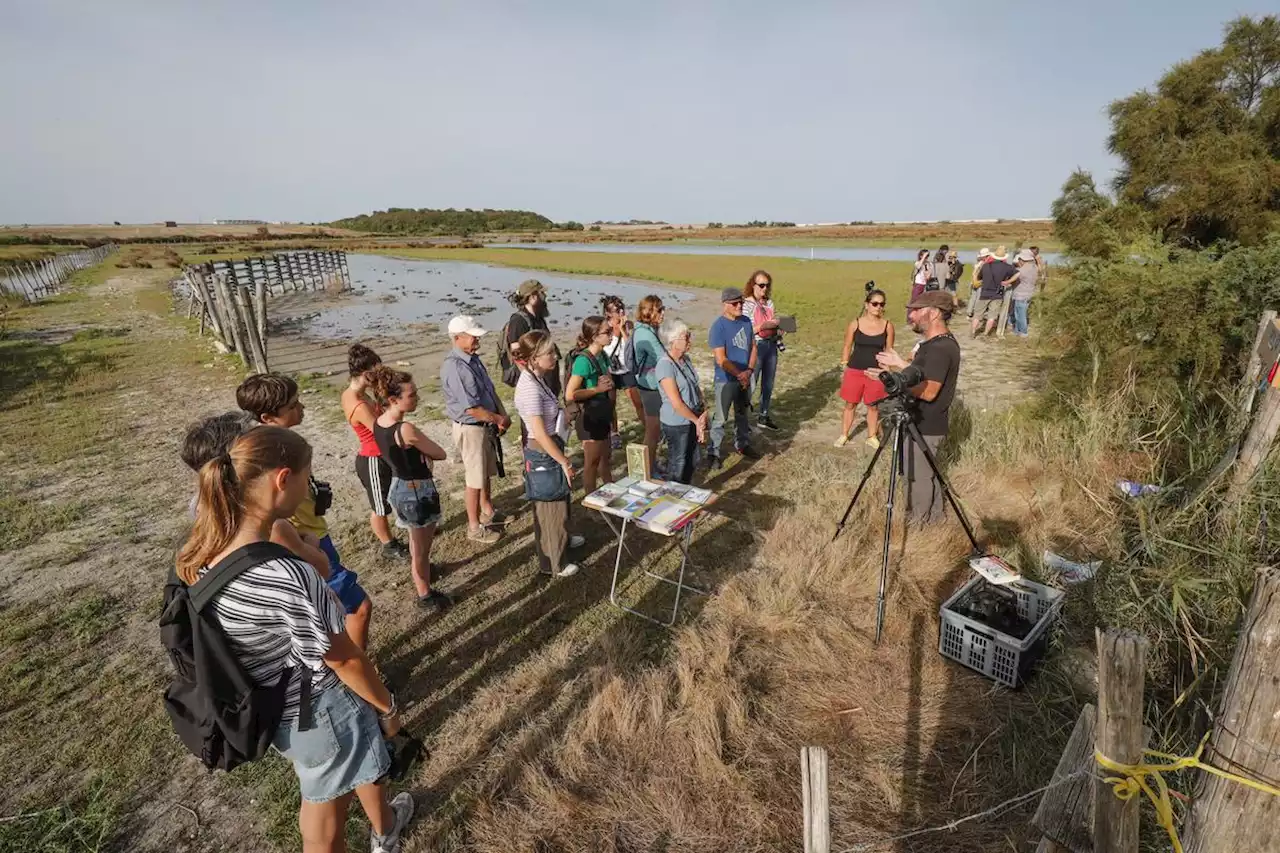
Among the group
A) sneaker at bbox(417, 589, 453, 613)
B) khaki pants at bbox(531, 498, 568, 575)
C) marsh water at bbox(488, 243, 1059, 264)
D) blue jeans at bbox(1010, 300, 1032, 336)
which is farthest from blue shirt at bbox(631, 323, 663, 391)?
marsh water at bbox(488, 243, 1059, 264)

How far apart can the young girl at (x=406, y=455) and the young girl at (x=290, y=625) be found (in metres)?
1.78

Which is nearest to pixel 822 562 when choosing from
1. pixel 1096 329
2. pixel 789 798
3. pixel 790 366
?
pixel 789 798

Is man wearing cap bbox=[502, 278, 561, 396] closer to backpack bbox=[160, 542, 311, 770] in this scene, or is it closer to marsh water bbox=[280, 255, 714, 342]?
backpack bbox=[160, 542, 311, 770]

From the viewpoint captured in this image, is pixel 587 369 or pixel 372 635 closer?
pixel 372 635

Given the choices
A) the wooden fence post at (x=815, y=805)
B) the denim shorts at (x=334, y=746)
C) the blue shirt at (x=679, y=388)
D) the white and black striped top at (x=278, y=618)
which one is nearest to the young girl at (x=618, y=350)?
the blue shirt at (x=679, y=388)

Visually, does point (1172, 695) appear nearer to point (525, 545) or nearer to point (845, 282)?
point (525, 545)

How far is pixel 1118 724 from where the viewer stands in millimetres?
1547

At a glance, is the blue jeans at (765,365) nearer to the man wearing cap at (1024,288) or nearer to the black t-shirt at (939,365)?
the black t-shirt at (939,365)

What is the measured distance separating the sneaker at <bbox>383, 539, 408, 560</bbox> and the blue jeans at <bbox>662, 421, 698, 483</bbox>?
2422 mm

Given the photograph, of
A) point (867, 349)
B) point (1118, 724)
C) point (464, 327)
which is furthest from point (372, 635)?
point (867, 349)

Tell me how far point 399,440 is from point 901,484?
4.29m

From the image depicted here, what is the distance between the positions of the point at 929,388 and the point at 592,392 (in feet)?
8.88

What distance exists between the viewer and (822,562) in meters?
4.44

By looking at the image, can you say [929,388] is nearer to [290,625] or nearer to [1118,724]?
Answer: [1118,724]
